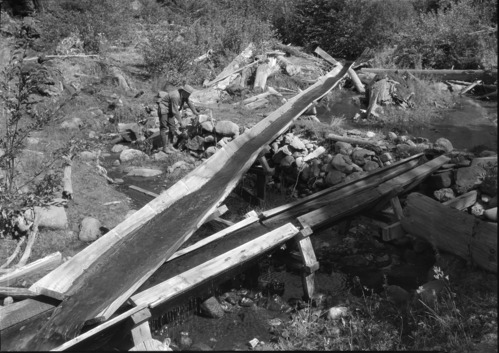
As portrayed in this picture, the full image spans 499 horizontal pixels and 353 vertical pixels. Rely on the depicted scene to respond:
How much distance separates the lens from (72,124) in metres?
11.2

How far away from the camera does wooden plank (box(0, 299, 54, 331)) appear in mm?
4895

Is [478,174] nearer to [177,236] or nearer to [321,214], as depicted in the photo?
[321,214]

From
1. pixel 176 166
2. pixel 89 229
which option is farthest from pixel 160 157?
pixel 89 229

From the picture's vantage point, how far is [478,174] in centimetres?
729

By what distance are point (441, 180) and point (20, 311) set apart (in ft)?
20.4

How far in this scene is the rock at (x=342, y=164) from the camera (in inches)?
342

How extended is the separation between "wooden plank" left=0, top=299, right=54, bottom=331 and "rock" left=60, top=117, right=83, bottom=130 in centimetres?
671

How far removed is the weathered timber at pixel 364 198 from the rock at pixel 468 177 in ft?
1.57

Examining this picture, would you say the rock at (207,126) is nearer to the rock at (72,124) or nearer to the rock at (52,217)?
the rock at (72,124)

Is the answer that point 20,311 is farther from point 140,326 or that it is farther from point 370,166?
point 370,166

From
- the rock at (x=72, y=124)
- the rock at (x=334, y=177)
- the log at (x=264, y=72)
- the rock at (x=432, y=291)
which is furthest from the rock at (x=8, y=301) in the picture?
the log at (x=264, y=72)

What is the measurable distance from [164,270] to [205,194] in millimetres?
2315

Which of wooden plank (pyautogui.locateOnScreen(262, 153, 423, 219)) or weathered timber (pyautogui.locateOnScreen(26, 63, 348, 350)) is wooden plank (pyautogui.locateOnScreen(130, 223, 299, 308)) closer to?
weathered timber (pyautogui.locateOnScreen(26, 63, 348, 350))

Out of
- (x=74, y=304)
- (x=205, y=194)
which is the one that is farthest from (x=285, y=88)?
(x=74, y=304)
